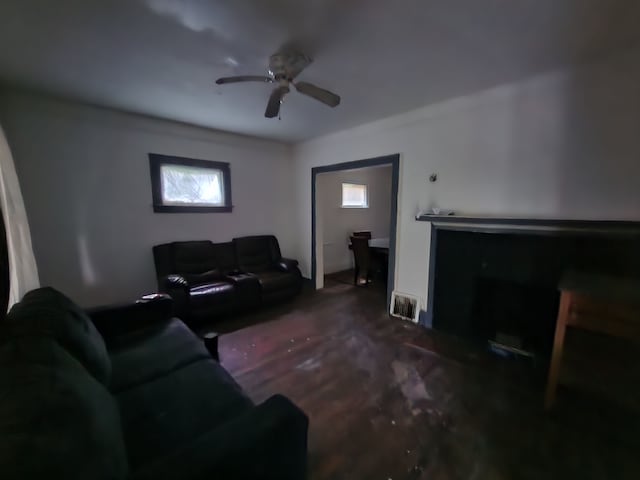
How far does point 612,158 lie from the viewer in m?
1.91

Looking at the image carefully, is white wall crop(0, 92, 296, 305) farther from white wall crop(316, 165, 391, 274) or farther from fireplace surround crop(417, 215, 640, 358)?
fireplace surround crop(417, 215, 640, 358)

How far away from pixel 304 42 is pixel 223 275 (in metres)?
2.77

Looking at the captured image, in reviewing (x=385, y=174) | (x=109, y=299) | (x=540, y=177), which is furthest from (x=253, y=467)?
(x=385, y=174)

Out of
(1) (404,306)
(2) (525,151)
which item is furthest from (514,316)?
(2) (525,151)

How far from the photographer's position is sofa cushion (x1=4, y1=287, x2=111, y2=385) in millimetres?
1193

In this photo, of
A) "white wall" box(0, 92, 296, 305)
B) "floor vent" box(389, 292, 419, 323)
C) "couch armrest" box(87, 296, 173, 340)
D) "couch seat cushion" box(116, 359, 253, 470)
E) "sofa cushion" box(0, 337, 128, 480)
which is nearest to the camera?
"sofa cushion" box(0, 337, 128, 480)

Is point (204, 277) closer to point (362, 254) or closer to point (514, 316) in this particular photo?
point (362, 254)

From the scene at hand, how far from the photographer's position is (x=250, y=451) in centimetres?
83

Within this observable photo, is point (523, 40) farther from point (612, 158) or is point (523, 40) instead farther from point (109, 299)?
point (109, 299)

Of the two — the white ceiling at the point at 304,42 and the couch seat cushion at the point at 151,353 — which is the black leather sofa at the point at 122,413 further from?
the white ceiling at the point at 304,42

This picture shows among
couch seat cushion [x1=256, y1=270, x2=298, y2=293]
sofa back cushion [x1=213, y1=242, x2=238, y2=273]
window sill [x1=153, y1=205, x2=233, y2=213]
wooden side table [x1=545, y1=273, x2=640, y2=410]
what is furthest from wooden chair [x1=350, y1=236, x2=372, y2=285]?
wooden side table [x1=545, y1=273, x2=640, y2=410]

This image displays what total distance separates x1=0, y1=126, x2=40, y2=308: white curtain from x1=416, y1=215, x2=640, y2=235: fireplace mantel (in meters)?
3.34

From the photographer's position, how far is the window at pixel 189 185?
3.30 meters

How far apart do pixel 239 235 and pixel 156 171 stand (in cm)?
138
